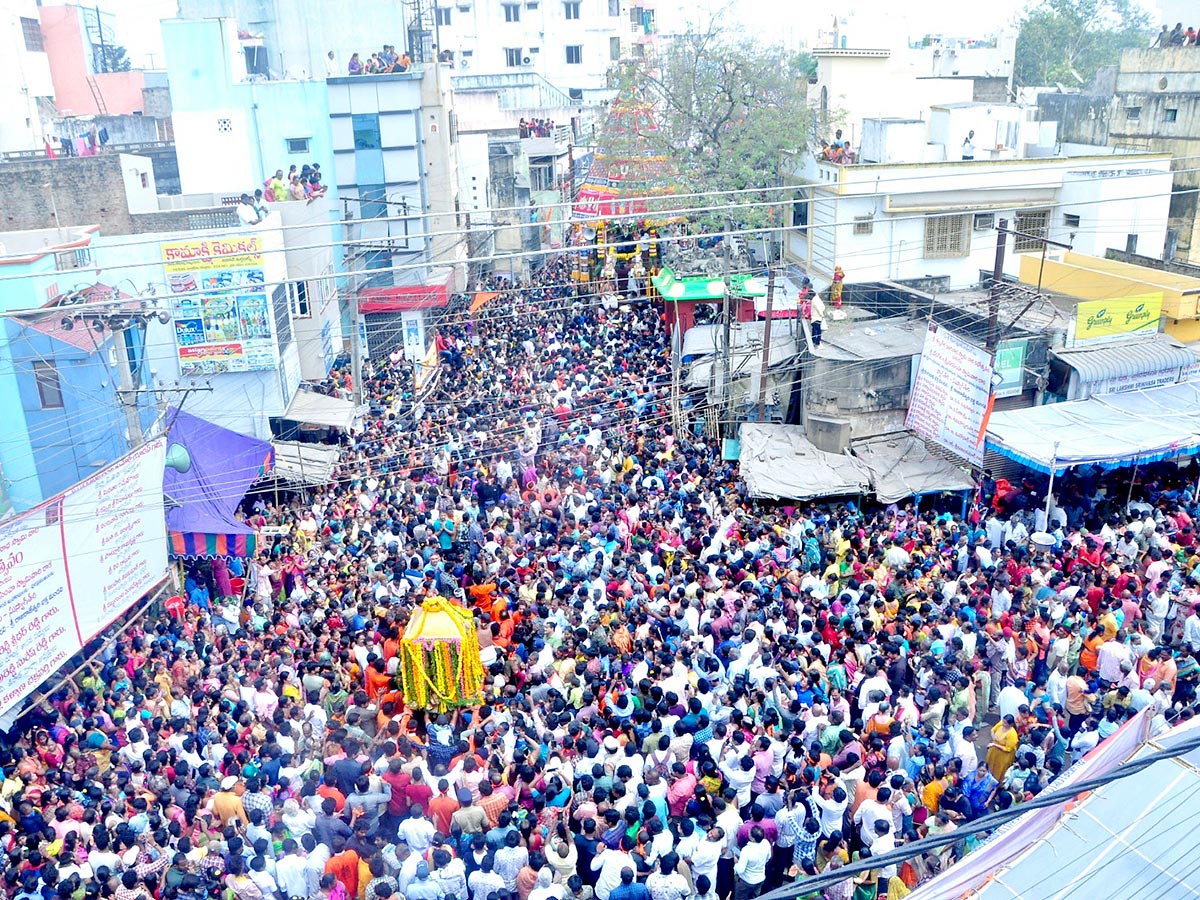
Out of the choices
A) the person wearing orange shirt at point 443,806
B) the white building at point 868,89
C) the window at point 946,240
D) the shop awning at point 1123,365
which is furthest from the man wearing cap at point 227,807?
the white building at point 868,89

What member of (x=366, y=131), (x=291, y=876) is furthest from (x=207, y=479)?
(x=366, y=131)

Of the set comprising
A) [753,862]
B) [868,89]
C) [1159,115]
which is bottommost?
[753,862]

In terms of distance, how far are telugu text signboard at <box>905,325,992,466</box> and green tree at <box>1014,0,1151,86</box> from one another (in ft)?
140

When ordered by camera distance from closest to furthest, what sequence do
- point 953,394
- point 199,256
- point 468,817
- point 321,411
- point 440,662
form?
point 468,817 → point 440,662 → point 953,394 → point 199,256 → point 321,411

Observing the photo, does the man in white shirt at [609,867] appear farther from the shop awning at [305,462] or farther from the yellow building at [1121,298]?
the yellow building at [1121,298]

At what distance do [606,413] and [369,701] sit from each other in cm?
951

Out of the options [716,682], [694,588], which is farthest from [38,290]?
[716,682]

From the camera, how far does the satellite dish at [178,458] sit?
13156 millimetres

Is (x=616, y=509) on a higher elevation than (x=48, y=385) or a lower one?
lower

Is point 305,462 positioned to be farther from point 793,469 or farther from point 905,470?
Answer: point 905,470

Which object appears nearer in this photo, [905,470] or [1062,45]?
[905,470]

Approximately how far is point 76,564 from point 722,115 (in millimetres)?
24255

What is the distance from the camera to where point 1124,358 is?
Result: 16.5 meters

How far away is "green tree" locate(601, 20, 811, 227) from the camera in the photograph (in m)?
28.8
